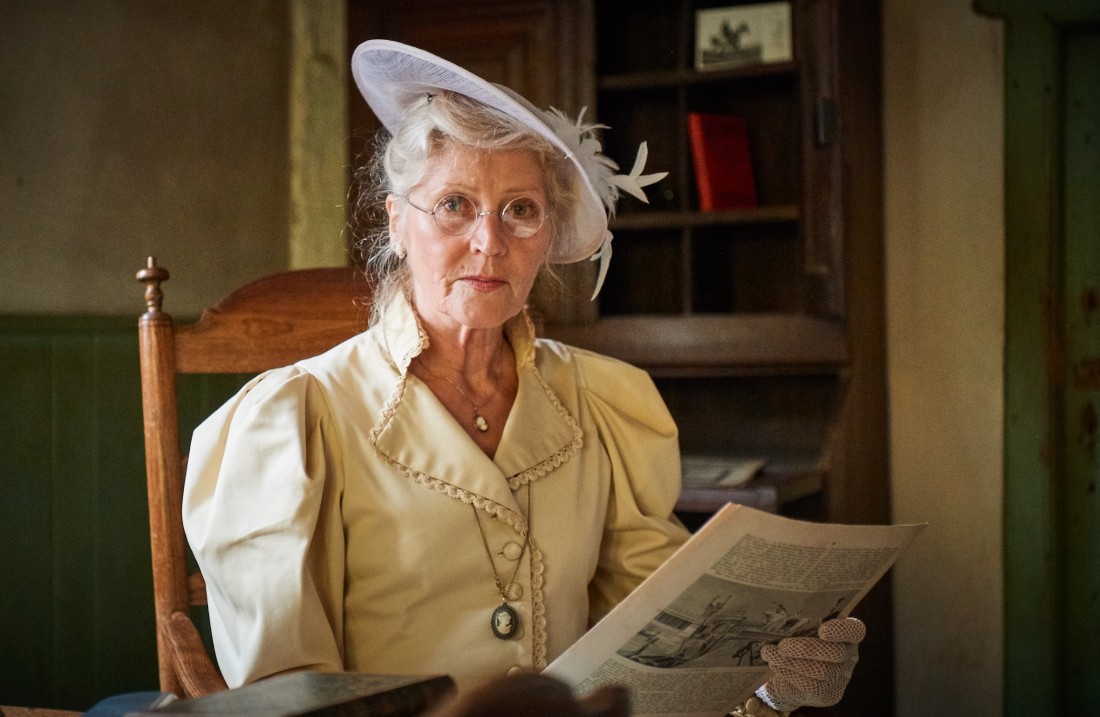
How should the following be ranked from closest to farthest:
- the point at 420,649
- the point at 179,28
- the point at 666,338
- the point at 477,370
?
the point at 420,649
the point at 477,370
the point at 666,338
the point at 179,28

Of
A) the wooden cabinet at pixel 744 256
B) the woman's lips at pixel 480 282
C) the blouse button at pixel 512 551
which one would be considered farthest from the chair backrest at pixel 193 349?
the wooden cabinet at pixel 744 256

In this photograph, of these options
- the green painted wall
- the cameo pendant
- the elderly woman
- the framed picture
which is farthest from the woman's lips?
the framed picture

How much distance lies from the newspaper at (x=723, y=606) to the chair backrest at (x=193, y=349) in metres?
0.53

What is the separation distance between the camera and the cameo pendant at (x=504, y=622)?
4.02 ft

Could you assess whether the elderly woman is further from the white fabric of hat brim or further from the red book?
the red book

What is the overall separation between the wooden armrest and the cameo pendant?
0.30 metres

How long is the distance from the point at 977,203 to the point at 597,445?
142cm

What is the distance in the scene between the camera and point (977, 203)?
95.3 inches

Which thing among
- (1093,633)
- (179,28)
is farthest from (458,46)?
(1093,633)

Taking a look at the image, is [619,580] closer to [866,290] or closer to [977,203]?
[866,290]

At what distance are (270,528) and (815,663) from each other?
22.9 inches

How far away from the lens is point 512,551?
1252 millimetres

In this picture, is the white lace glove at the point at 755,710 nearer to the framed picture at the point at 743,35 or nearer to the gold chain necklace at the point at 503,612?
the gold chain necklace at the point at 503,612

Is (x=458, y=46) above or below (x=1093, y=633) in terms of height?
above
